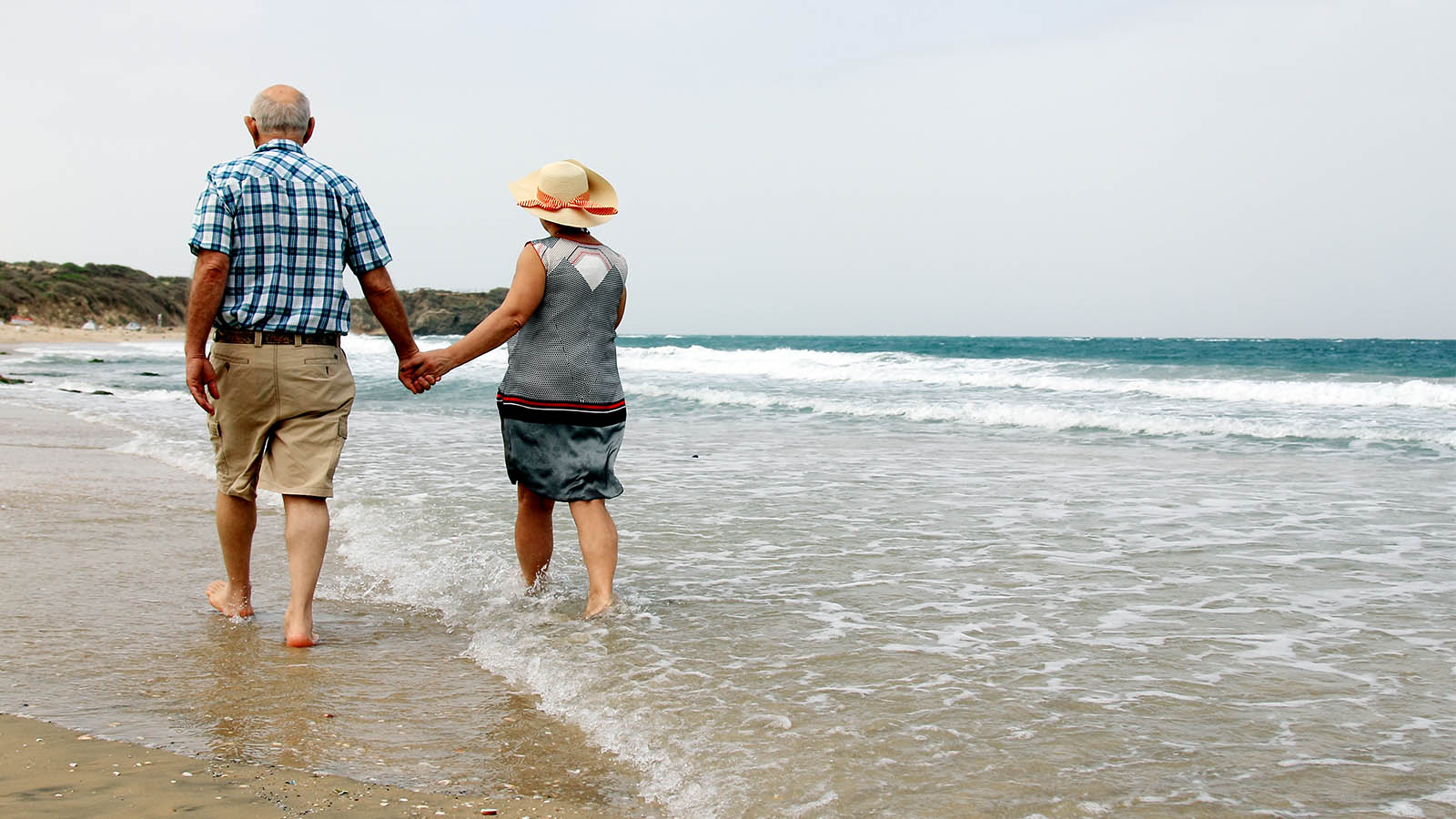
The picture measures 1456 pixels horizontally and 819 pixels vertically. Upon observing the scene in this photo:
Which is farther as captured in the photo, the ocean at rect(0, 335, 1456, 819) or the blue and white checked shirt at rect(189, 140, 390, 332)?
the blue and white checked shirt at rect(189, 140, 390, 332)

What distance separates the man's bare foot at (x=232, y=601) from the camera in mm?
4012

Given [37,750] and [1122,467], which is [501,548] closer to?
[37,750]

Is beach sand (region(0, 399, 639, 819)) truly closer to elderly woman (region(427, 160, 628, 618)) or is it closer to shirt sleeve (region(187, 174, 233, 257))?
elderly woman (region(427, 160, 628, 618))

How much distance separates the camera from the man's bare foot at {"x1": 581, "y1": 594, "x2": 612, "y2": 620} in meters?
4.12

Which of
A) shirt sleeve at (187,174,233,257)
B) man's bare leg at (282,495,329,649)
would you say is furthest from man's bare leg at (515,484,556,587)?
shirt sleeve at (187,174,233,257)

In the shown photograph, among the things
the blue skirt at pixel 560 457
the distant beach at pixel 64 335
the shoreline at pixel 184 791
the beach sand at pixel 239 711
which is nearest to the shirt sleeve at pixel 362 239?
the blue skirt at pixel 560 457

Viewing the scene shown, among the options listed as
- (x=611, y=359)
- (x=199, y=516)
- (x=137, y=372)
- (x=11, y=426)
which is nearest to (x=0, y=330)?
(x=137, y=372)

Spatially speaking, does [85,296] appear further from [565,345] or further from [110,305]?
[565,345]

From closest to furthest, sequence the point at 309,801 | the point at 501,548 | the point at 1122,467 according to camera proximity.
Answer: the point at 309,801
the point at 501,548
the point at 1122,467

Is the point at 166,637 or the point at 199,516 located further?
the point at 199,516

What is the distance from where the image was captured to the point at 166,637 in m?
3.75

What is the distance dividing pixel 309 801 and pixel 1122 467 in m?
Result: 7.93

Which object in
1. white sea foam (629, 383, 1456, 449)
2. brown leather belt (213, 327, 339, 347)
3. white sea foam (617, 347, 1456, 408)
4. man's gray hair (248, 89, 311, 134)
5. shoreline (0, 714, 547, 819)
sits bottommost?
shoreline (0, 714, 547, 819)

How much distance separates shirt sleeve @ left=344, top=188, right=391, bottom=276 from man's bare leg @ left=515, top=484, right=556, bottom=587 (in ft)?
A: 3.51
